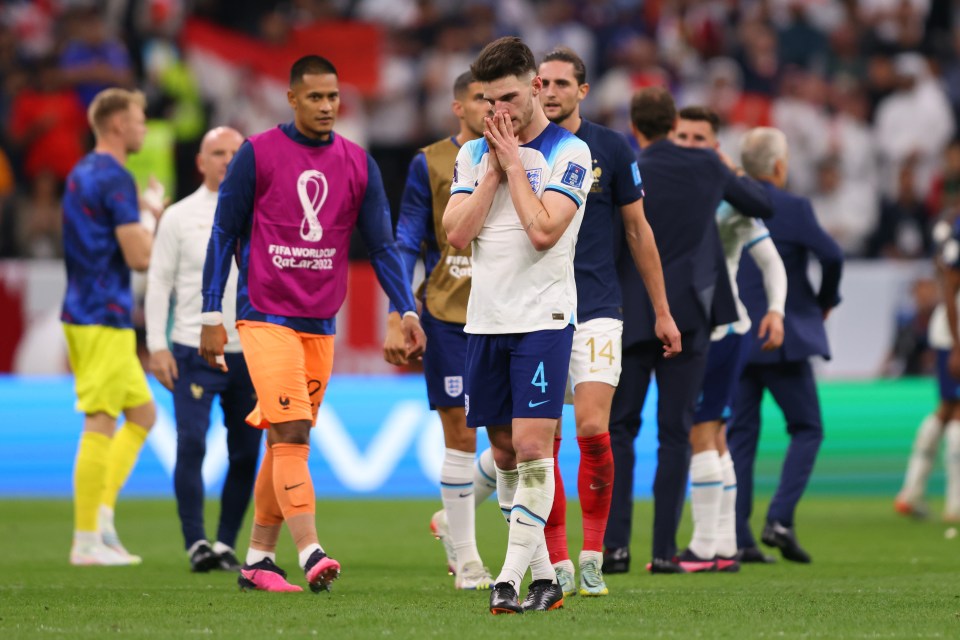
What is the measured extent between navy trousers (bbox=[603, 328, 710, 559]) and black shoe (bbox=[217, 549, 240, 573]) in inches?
82.2

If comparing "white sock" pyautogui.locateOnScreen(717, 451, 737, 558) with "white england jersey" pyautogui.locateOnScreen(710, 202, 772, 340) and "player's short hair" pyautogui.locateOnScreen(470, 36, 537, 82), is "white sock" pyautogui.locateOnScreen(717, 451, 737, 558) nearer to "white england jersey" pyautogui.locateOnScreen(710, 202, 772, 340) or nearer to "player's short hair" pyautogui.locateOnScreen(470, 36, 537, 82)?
"white england jersey" pyautogui.locateOnScreen(710, 202, 772, 340)

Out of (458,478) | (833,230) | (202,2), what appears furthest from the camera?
(202,2)

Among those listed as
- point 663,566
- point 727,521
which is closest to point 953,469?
point 727,521

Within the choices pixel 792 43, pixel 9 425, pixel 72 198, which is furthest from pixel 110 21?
pixel 72 198

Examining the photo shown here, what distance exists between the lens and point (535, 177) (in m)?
6.55

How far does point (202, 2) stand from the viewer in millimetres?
20750

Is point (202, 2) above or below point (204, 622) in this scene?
above

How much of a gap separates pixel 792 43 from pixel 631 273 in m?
14.4

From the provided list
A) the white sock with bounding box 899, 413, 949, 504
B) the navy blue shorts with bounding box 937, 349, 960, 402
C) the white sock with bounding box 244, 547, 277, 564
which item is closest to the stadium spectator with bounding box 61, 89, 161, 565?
the white sock with bounding box 244, 547, 277, 564

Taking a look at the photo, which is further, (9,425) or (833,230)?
(833,230)

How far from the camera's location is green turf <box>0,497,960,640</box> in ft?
19.5

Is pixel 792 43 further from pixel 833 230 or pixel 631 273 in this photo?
pixel 631 273

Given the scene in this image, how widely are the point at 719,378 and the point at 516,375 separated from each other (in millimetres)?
2896

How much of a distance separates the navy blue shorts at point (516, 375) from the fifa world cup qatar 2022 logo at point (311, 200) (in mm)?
1262
